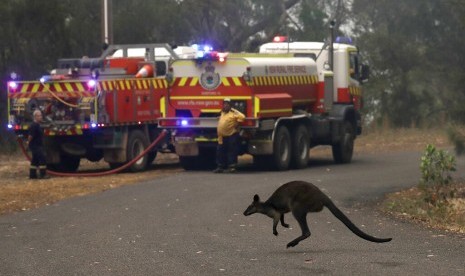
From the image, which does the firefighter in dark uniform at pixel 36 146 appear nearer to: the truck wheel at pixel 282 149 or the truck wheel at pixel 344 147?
the truck wheel at pixel 282 149

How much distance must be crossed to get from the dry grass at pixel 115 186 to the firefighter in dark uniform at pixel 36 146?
1.15 ft

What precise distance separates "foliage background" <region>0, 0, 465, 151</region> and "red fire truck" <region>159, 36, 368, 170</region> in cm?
528

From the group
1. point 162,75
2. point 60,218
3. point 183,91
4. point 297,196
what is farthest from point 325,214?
point 162,75

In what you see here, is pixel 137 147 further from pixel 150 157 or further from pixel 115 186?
pixel 115 186

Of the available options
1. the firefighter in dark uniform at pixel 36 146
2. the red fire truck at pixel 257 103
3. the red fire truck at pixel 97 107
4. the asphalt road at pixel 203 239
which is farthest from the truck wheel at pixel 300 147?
the firefighter in dark uniform at pixel 36 146

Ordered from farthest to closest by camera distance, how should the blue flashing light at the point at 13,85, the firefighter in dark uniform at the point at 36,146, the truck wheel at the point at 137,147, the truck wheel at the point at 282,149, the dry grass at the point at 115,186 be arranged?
the truck wheel at the point at 137,147
the truck wheel at the point at 282,149
the blue flashing light at the point at 13,85
the firefighter in dark uniform at the point at 36,146
the dry grass at the point at 115,186

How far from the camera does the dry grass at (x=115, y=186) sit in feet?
54.5

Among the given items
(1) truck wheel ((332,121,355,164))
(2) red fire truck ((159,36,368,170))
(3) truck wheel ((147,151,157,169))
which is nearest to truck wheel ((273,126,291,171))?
(2) red fire truck ((159,36,368,170))

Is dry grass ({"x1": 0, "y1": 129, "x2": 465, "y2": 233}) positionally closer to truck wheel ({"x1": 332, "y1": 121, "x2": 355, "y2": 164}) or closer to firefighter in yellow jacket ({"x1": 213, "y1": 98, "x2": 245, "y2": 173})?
firefighter in yellow jacket ({"x1": 213, "y1": 98, "x2": 245, "y2": 173})

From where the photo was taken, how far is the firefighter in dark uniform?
23.5 m

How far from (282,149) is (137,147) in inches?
136

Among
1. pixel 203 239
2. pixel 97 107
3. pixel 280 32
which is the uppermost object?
pixel 280 32

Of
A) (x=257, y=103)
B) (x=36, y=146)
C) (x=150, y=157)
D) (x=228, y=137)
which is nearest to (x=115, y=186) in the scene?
(x=36, y=146)

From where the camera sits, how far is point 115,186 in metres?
21.9
